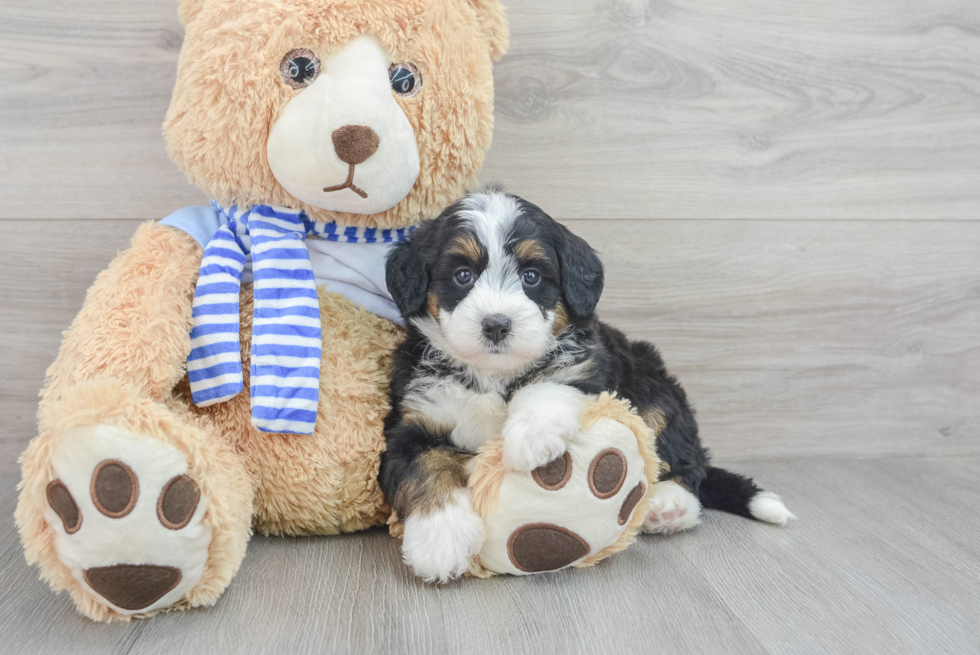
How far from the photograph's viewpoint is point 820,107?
2432mm

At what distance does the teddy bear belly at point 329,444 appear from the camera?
1.70 m

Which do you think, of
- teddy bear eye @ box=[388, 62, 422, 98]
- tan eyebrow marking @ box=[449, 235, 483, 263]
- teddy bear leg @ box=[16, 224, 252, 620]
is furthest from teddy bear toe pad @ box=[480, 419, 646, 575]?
teddy bear eye @ box=[388, 62, 422, 98]

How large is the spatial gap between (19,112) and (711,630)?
230cm

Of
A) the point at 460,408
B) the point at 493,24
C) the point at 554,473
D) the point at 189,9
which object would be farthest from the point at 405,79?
the point at 554,473

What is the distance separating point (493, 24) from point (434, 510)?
46.8 inches

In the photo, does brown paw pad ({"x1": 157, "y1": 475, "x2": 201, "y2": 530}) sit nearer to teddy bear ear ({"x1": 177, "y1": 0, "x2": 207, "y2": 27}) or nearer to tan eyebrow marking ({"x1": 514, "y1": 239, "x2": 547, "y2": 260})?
tan eyebrow marking ({"x1": 514, "y1": 239, "x2": 547, "y2": 260})

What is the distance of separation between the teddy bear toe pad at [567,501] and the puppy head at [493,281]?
0.23m

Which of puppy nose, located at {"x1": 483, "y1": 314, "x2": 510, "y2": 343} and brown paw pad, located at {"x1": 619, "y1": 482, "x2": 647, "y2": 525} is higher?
puppy nose, located at {"x1": 483, "y1": 314, "x2": 510, "y2": 343}

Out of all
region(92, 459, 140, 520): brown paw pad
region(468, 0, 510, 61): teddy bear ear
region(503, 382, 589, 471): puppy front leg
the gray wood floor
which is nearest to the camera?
region(92, 459, 140, 520): brown paw pad

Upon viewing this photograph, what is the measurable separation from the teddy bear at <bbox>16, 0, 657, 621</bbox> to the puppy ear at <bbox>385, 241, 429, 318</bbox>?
0.13 metres

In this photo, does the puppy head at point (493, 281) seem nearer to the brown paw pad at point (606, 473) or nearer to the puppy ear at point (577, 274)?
the puppy ear at point (577, 274)

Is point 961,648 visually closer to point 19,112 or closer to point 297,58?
point 297,58

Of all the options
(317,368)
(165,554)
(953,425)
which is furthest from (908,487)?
(165,554)

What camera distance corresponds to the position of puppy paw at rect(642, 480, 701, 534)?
1.85 metres
